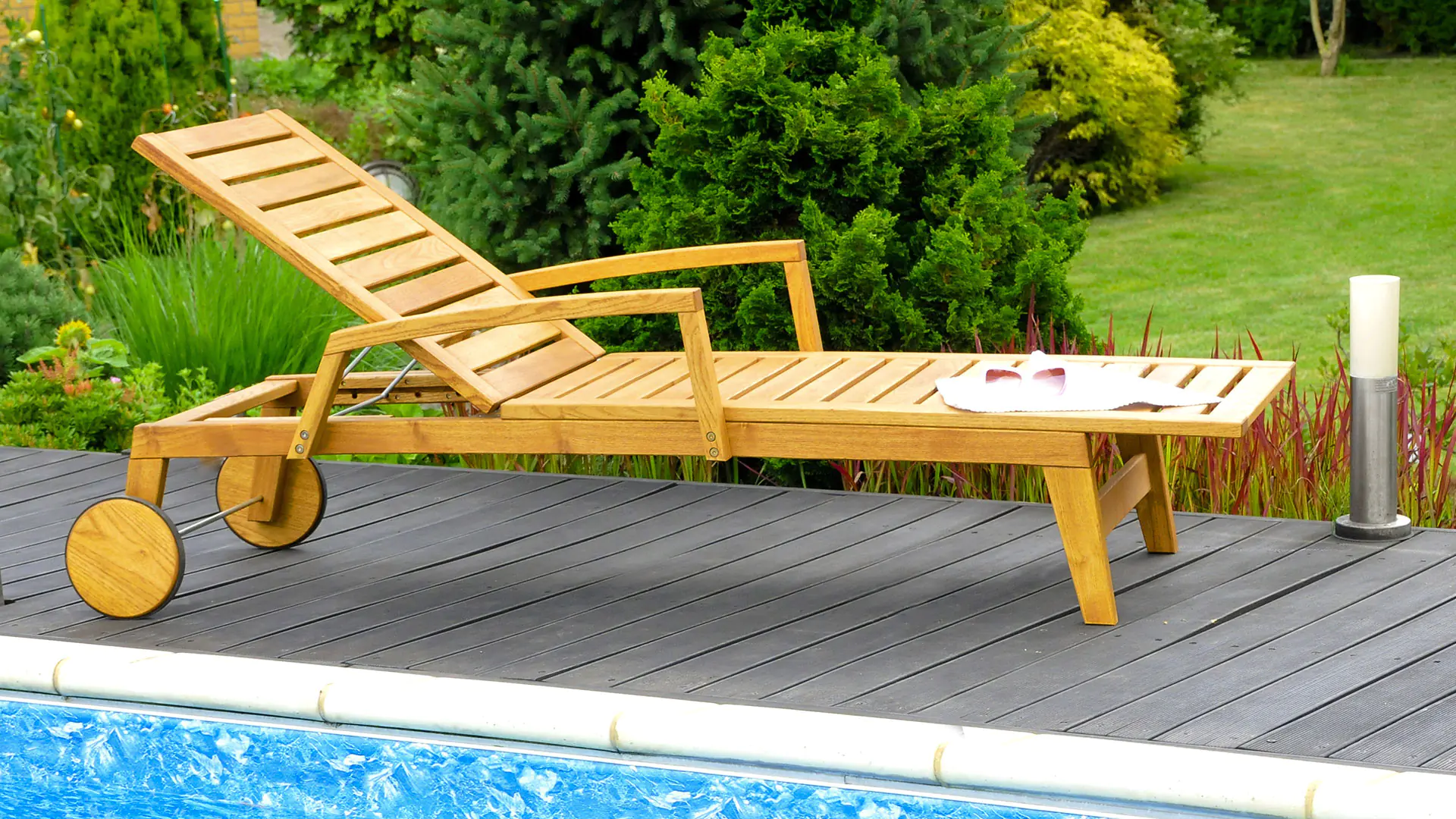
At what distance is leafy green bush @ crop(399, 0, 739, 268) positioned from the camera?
18.3 feet

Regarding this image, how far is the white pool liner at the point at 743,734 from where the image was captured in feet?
8.16

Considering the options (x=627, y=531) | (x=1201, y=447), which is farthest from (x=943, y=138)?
A: (x=627, y=531)

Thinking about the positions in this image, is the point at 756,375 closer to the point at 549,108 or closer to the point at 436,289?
the point at 436,289

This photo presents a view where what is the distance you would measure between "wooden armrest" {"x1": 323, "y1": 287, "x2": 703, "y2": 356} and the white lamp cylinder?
1596 mm

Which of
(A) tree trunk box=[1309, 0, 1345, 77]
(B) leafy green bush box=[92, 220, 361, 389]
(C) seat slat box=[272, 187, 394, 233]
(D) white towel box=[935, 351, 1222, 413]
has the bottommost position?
(A) tree trunk box=[1309, 0, 1345, 77]

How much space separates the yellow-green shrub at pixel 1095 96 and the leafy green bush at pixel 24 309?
6652mm

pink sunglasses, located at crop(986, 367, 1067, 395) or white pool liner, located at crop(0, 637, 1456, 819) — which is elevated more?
pink sunglasses, located at crop(986, 367, 1067, 395)

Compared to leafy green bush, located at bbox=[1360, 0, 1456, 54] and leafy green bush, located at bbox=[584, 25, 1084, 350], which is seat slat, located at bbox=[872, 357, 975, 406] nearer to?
leafy green bush, located at bbox=[584, 25, 1084, 350]

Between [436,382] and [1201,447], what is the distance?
2.07 m

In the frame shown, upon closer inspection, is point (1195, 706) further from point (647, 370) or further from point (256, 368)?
point (256, 368)

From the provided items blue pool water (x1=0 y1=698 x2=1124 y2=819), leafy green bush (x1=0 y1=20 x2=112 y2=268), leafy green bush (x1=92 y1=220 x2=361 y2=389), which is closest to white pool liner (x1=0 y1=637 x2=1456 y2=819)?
blue pool water (x1=0 y1=698 x2=1124 y2=819)

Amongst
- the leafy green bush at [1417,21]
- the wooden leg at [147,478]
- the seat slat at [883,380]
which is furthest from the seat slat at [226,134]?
the leafy green bush at [1417,21]

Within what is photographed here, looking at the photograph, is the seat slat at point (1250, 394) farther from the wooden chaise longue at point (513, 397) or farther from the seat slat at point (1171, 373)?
the seat slat at point (1171, 373)

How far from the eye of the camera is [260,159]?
13.6 feet
